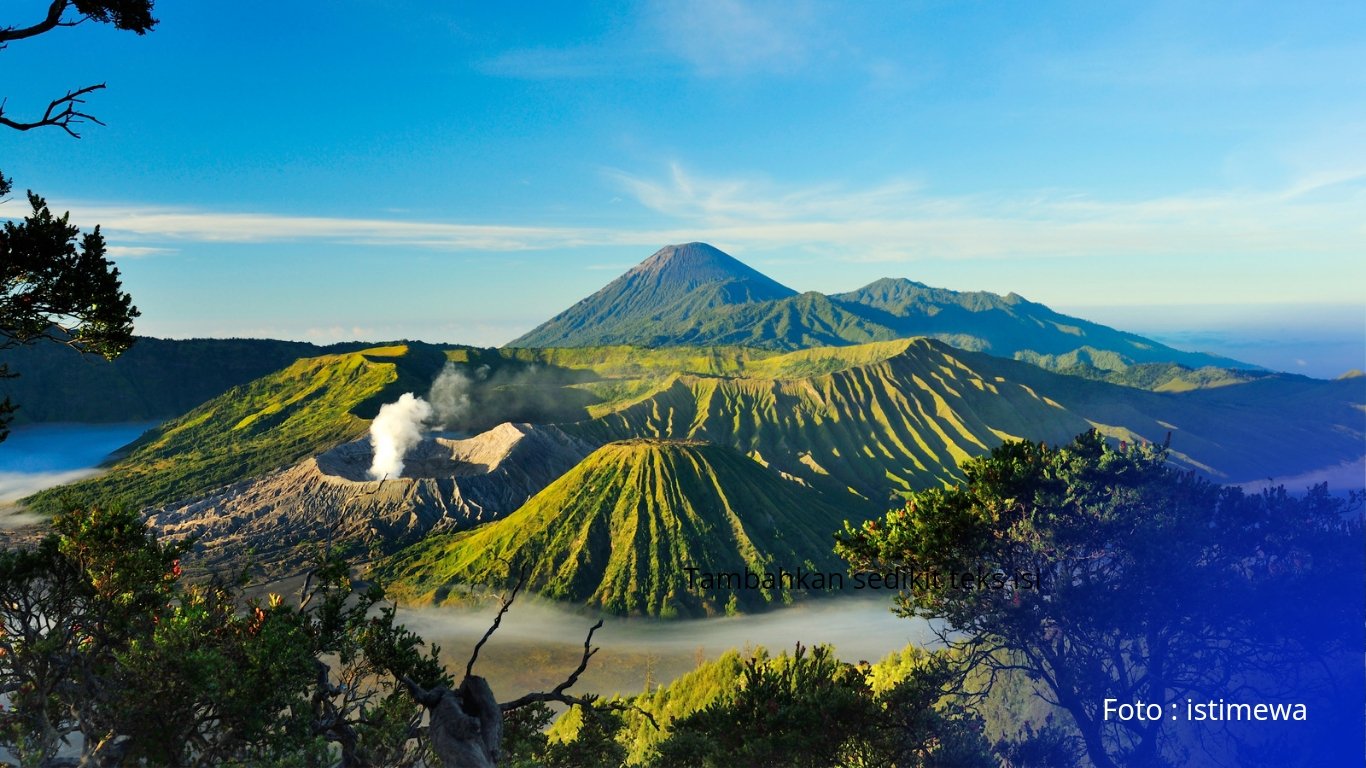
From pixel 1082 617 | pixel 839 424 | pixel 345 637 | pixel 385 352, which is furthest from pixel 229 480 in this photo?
pixel 1082 617

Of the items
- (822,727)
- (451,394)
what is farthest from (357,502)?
(822,727)

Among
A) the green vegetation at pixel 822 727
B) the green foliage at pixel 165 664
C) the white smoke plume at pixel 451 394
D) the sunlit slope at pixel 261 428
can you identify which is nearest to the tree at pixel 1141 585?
the green vegetation at pixel 822 727

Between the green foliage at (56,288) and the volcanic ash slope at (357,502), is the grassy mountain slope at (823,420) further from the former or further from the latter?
the green foliage at (56,288)

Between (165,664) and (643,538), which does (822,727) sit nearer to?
(165,664)

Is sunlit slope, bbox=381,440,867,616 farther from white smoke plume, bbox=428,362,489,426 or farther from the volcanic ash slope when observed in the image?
white smoke plume, bbox=428,362,489,426

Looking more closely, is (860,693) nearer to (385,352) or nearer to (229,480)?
(229,480)

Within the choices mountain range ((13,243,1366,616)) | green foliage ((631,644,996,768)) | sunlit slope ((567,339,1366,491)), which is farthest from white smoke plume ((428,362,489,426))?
green foliage ((631,644,996,768))

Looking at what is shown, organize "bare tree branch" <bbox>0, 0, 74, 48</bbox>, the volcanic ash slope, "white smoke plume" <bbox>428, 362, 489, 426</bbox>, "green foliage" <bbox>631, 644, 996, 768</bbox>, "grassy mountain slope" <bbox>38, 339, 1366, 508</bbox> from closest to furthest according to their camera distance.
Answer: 1. "bare tree branch" <bbox>0, 0, 74, 48</bbox>
2. "green foliage" <bbox>631, 644, 996, 768</bbox>
3. the volcanic ash slope
4. "grassy mountain slope" <bbox>38, 339, 1366, 508</bbox>
5. "white smoke plume" <bbox>428, 362, 489, 426</bbox>
